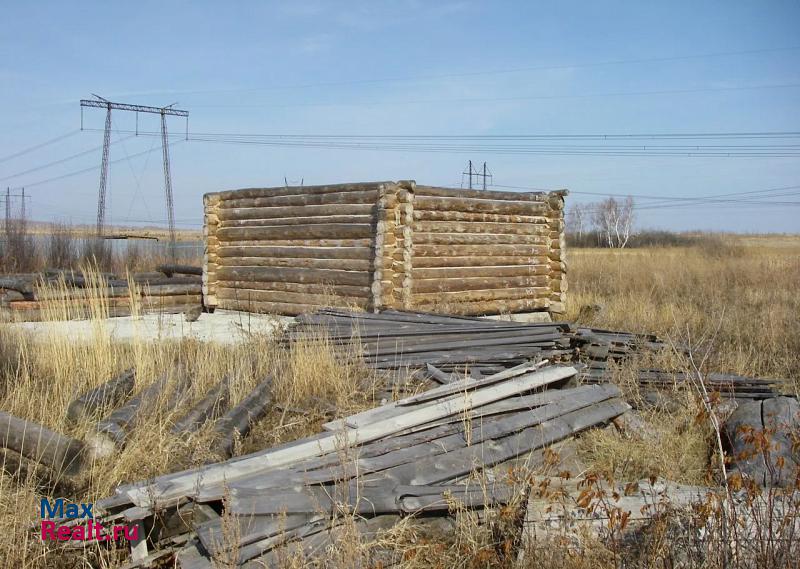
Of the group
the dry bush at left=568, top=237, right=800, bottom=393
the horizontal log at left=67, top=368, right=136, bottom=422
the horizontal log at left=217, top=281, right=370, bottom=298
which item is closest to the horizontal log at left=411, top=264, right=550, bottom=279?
the horizontal log at left=217, top=281, right=370, bottom=298

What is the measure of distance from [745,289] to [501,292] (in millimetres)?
6580

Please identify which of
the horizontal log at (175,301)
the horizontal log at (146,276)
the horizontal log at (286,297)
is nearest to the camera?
the horizontal log at (286,297)

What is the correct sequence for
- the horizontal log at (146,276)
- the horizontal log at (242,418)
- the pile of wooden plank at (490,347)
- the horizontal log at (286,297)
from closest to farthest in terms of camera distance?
the horizontal log at (242,418)
the pile of wooden plank at (490,347)
the horizontal log at (286,297)
the horizontal log at (146,276)

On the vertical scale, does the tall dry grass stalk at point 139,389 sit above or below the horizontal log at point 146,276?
below

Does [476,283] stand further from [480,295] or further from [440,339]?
[440,339]

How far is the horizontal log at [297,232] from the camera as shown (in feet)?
38.5

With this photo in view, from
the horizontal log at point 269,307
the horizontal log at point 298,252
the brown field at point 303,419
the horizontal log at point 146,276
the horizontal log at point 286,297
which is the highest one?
the horizontal log at point 298,252

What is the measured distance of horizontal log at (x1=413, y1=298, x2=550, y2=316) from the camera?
12.0 meters

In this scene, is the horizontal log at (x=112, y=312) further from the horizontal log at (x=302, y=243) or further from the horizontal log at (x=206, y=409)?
the horizontal log at (x=206, y=409)

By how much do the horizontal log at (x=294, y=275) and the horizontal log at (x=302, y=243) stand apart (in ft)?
1.55

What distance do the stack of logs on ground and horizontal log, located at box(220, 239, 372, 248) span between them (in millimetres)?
20

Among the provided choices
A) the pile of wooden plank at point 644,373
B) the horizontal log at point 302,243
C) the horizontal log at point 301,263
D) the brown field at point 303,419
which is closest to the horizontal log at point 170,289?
the horizontal log at point 301,263

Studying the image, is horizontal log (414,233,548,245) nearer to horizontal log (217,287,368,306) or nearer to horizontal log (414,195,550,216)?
horizontal log (414,195,550,216)

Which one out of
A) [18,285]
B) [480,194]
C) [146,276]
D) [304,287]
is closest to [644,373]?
[480,194]
